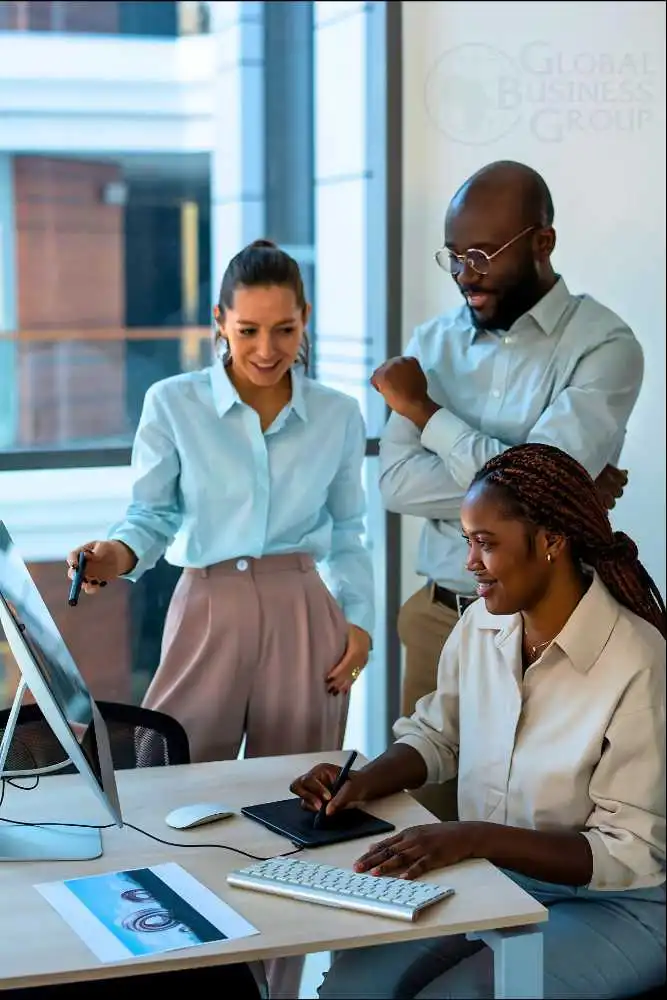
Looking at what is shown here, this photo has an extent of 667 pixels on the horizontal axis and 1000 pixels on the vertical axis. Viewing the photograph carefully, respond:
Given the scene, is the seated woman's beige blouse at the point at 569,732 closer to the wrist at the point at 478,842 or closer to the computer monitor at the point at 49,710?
the wrist at the point at 478,842

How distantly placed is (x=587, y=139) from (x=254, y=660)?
4.66ft

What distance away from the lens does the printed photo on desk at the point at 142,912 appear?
5.07 feet

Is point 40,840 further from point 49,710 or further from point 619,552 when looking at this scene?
point 619,552

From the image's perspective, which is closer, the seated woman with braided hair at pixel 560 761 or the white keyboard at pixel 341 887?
the white keyboard at pixel 341 887

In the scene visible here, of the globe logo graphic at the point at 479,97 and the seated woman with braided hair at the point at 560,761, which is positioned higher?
the globe logo graphic at the point at 479,97

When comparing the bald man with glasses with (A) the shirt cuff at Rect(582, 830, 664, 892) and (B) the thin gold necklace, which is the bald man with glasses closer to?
(B) the thin gold necklace

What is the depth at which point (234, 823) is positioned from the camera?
1.91 m

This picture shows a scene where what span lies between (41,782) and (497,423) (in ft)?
3.38

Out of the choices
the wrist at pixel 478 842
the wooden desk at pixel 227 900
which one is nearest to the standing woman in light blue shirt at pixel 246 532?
the wooden desk at pixel 227 900

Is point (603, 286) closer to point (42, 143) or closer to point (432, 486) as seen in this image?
point (432, 486)

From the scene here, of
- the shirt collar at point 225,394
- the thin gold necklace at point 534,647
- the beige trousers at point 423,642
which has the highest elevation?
the shirt collar at point 225,394

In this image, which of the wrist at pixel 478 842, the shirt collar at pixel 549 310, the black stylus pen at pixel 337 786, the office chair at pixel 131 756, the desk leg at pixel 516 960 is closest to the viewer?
→ the desk leg at pixel 516 960

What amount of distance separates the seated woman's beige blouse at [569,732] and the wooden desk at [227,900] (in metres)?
0.15

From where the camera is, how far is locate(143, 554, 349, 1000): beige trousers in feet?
8.16
